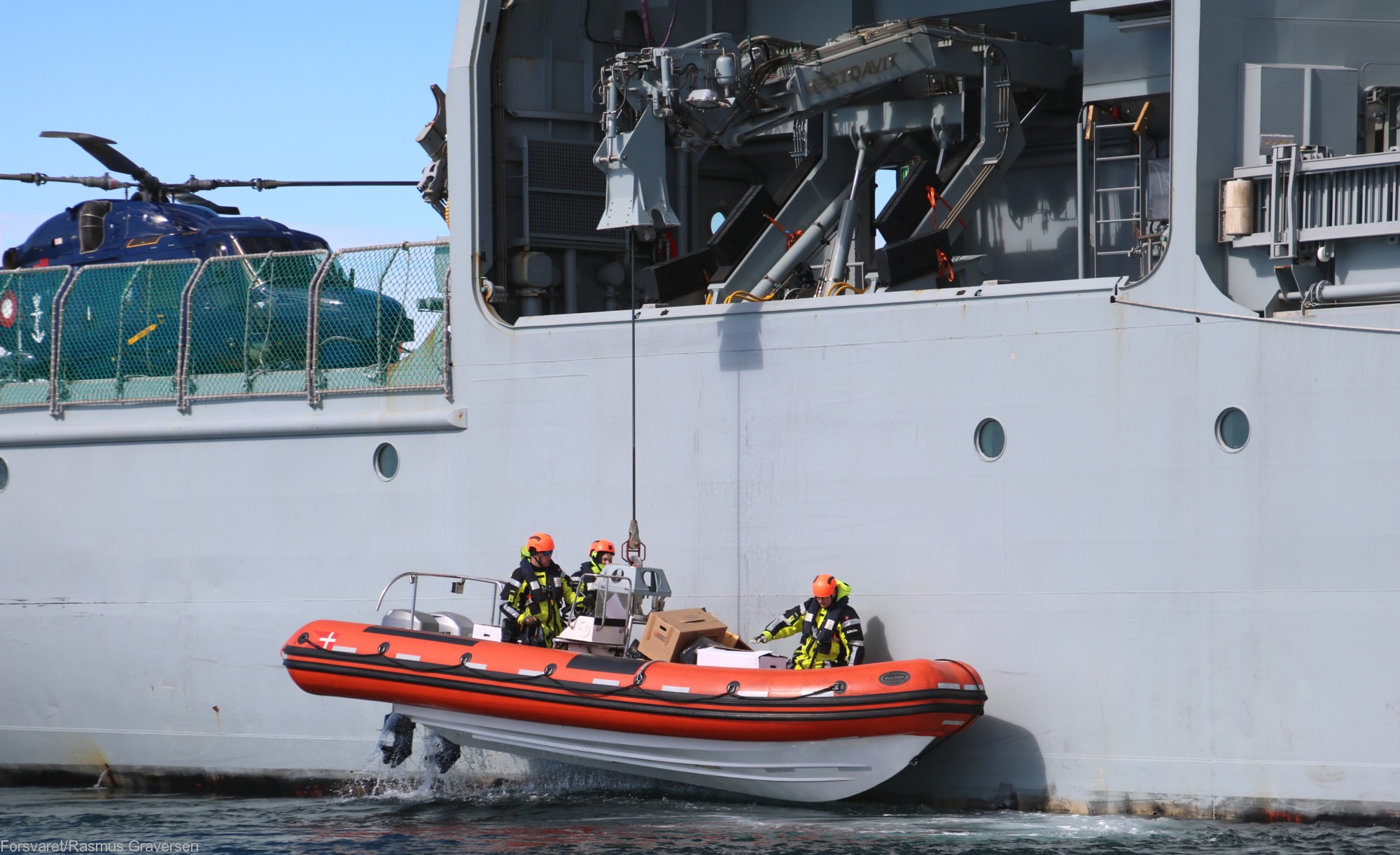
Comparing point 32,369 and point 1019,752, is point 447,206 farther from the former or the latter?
point 1019,752

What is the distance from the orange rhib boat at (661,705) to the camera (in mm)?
9188

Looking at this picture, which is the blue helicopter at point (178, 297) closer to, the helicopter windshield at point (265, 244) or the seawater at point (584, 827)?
the helicopter windshield at point (265, 244)

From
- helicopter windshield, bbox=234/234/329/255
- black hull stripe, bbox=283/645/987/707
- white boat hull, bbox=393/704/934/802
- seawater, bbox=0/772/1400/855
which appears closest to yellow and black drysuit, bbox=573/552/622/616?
black hull stripe, bbox=283/645/987/707

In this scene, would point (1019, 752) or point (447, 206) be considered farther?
point (447, 206)

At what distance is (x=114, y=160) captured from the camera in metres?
15.8

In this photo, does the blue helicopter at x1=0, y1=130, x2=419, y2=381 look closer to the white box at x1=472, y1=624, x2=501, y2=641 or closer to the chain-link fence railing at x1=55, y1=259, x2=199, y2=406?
the chain-link fence railing at x1=55, y1=259, x2=199, y2=406

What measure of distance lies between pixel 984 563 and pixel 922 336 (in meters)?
1.53

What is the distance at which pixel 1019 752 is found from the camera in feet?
31.6

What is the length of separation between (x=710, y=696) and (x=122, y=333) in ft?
22.5

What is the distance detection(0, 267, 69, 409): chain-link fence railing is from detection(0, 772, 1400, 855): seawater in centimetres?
373

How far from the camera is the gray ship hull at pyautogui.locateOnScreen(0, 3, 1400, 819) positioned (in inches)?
350

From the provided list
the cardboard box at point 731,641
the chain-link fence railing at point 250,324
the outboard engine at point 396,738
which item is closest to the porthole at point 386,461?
the chain-link fence railing at point 250,324

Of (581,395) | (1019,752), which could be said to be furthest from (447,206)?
(1019,752)

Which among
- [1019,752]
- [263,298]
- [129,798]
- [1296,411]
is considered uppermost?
[263,298]
